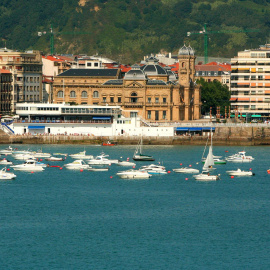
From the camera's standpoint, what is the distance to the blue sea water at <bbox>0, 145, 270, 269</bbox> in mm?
84562

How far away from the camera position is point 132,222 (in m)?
97.8

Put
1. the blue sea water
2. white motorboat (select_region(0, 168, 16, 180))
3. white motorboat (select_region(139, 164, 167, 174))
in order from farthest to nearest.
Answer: white motorboat (select_region(139, 164, 167, 174)), white motorboat (select_region(0, 168, 16, 180)), the blue sea water

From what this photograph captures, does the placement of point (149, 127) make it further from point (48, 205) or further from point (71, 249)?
point (71, 249)

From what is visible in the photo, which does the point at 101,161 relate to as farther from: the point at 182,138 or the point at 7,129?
the point at 7,129

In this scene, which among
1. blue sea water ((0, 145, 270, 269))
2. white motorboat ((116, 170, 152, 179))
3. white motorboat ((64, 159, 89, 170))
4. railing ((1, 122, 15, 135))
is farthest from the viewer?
railing ((1, 122, 15, 135))

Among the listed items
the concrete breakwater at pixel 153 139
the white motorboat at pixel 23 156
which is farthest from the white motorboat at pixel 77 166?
the concrete breakwater at pixel 153 139

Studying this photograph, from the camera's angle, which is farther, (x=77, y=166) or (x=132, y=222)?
(x=77, y=166)

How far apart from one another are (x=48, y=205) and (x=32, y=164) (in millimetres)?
29568

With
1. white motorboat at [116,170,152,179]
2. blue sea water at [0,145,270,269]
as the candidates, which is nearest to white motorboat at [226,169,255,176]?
blue sea water at [0,145,270,269]

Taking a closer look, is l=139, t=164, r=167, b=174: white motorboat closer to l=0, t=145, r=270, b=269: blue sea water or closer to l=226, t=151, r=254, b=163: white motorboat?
l=0, t=145, r=270, b=269: blue sea water

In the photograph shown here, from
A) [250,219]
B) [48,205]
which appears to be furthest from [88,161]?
[250,219]

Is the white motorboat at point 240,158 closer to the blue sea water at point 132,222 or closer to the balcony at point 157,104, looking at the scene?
the blue sea water at point 132,222

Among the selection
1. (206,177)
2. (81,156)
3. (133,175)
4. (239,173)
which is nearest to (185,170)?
(206,177)

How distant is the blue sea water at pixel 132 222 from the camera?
3329 inches
